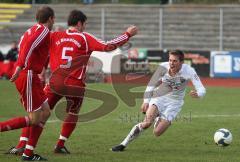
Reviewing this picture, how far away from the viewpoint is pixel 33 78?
10164 mm

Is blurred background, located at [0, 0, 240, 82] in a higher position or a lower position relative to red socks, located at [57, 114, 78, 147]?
higher

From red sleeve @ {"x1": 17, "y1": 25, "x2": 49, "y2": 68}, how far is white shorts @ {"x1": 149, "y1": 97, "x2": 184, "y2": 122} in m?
2.78

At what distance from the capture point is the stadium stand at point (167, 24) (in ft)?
124

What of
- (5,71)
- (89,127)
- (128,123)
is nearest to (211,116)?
(128,123)

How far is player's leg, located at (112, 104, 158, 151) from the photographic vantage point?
11555 mm

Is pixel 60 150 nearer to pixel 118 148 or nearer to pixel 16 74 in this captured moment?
pixel 118 148

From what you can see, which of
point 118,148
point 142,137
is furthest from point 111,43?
point 142,137

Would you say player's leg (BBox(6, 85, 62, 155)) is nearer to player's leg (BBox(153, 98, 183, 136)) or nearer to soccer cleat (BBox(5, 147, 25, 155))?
soccer cleat (BBox(5, 147, 25, 155))

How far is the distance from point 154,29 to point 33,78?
29486 millimetres

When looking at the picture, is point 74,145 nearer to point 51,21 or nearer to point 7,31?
point 51,21

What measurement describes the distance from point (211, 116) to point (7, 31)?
26.2m

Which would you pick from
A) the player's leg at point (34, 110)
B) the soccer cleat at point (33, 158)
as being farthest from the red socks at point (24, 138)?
the soccer cleat at point (33, 158)

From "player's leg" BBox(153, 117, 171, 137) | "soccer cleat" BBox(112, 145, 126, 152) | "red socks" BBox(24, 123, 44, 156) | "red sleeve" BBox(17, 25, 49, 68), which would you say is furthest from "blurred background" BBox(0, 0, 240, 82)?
"red sleeve" BBox(17, 25, 49, 68)

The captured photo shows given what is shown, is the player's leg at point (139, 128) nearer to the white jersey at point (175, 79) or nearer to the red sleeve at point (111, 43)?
the white jersey at point (175, 79)
